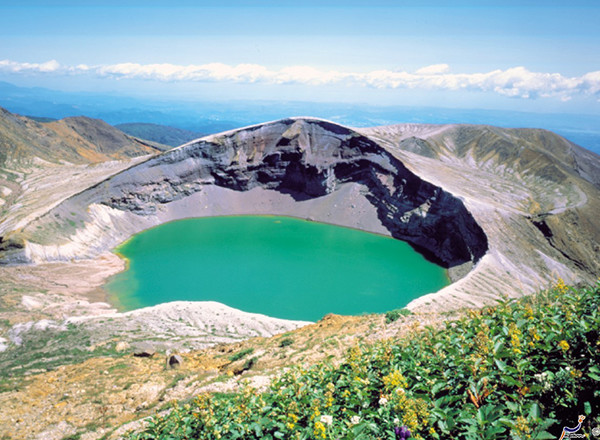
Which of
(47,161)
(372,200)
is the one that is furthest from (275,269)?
(47,161)

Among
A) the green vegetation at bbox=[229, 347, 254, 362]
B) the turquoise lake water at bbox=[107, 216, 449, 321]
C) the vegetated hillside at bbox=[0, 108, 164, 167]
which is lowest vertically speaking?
the turquoise lake water at bbox=[107, 216, 449, 321]

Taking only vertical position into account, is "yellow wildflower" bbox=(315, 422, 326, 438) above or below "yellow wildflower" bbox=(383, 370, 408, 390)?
below

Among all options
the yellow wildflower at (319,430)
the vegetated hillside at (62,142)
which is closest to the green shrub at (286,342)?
the yellow wildflower at (319,430)

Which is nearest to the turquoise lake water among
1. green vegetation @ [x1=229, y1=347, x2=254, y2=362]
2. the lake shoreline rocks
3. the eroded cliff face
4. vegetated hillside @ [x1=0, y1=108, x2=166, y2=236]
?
the eroded cliff face

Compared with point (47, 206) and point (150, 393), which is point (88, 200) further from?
point (150, 393)

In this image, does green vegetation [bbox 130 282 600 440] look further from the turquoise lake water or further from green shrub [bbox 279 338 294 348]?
the turquoise lake water

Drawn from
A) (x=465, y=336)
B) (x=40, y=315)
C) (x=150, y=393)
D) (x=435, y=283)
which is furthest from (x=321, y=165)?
(x=465, y=336)

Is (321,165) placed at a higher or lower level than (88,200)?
higher
